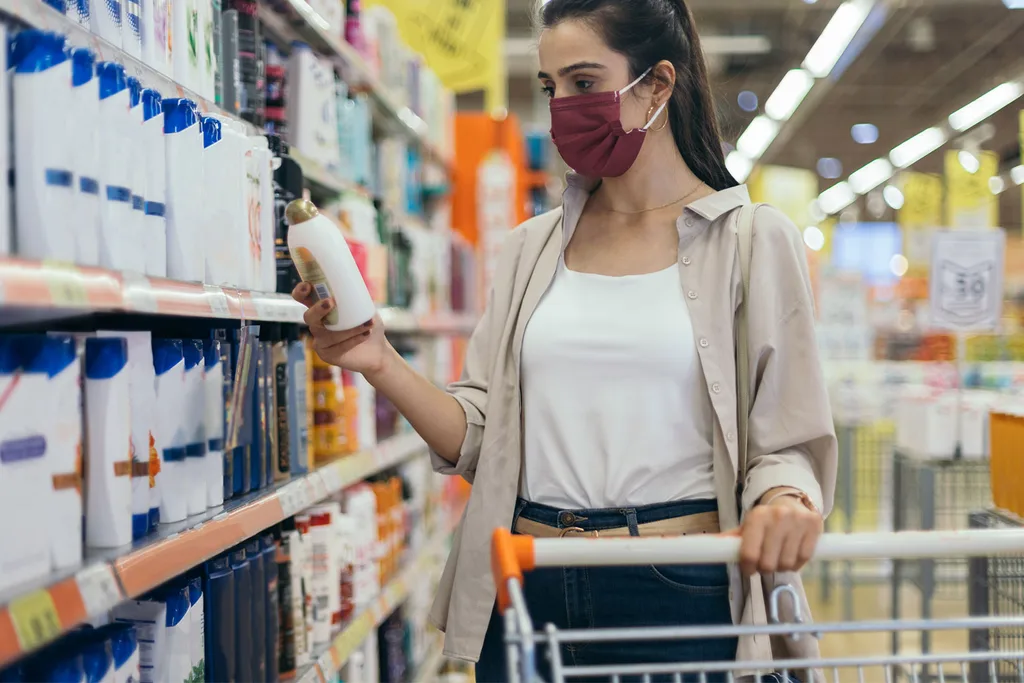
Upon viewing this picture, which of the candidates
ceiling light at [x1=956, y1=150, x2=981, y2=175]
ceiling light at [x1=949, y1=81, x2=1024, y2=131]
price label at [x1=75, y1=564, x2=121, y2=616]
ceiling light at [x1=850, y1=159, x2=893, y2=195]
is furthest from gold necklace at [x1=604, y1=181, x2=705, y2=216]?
Answer: ceiling light at [x1=850, y1=159, x2=893, y2=195]

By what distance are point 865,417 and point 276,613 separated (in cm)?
548

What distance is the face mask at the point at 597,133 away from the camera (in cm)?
182

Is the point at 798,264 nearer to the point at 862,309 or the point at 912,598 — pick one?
the point at 912,598

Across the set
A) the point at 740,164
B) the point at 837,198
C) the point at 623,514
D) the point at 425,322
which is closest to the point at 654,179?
the point at 623,514

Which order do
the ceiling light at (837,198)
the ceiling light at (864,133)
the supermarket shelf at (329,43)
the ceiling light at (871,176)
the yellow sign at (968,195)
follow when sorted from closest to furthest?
1. the supermarket shelf at (329,43)
2. the yellow sign at (968,195)
3. the ceiling light at (864,133)
4. the ceiling light at (871,176)
5. the ceiling light at (837,198)

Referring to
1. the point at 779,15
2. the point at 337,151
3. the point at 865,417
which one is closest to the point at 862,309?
the point at 865,417

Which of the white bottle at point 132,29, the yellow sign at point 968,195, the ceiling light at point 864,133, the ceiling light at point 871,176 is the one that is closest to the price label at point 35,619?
the white bottle at point 132,29

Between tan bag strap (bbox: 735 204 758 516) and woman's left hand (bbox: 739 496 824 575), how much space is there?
0.34 m

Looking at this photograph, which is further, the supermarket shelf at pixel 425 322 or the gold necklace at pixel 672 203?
the supermarket shelf at pixel 425 322

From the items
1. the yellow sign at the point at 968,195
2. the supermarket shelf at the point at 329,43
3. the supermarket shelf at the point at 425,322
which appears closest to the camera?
the supermarket shelf at the point at 329,43

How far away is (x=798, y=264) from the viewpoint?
1.70 metres

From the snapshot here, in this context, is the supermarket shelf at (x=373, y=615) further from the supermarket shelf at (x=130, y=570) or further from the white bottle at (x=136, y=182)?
the white bottle at (x=136, y=182)

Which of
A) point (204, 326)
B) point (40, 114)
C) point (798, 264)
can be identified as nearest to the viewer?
point (40, 114)

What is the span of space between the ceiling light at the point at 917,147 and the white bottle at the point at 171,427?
1585 cm
